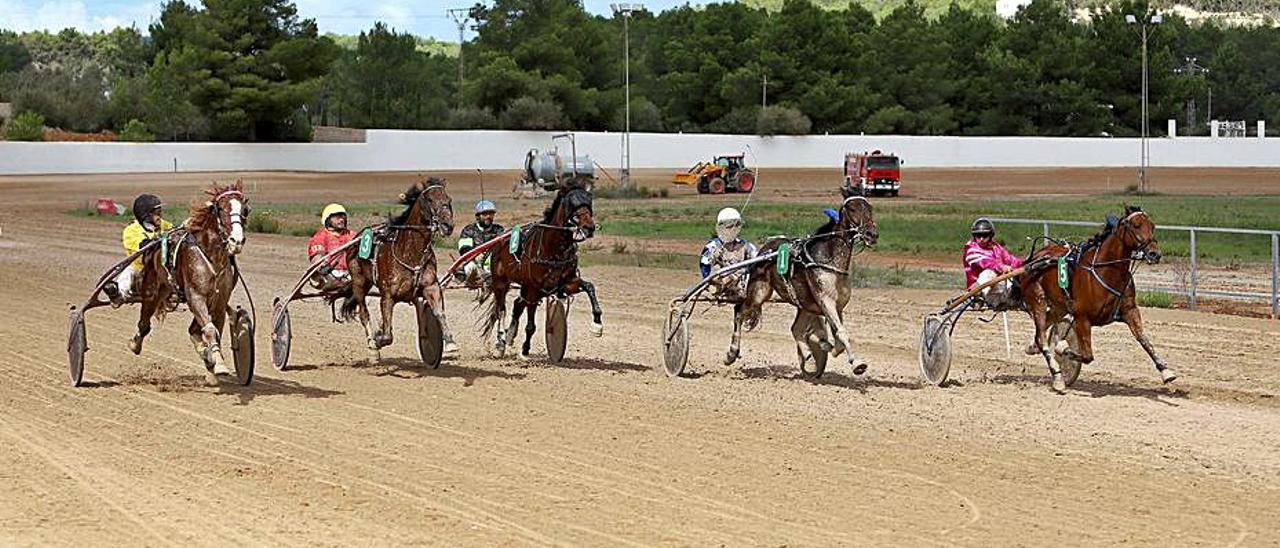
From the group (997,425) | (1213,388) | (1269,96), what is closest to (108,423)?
(997,425)

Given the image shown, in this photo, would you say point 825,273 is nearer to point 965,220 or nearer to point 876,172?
point 965,220

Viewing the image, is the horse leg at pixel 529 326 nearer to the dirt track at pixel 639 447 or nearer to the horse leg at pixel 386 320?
the dirt track at pixel 639 447

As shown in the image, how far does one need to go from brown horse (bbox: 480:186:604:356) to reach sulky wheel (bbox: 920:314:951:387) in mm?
2855

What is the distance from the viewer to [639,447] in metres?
11.6

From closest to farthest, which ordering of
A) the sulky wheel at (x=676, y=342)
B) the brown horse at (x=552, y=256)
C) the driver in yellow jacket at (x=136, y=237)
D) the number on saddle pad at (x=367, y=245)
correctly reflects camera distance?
1. the driver in yellow jacket at (x=136, y=237)
2. the number on saddle pad at (x=367, y=245)
3. the sulky wheel at (x=676, y=342)
4. the brown horse at (x=552, y=256)

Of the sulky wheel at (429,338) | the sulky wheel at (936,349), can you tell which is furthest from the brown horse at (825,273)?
the sulky wheel at (429,338)

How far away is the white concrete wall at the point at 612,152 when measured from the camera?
229 ft

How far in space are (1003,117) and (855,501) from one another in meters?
92.5

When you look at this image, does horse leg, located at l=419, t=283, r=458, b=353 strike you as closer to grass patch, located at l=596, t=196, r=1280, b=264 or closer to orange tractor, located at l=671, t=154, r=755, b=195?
grass patch, located at l=596, t=196, r=1280, b=264

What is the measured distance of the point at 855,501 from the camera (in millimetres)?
9844

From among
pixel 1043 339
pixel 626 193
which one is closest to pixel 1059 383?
pixel 1043 339

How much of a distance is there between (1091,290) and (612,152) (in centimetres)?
6940

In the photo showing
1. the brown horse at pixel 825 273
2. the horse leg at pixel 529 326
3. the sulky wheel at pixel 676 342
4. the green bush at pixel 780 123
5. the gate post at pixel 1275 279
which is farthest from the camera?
the green bush at pixel 780 123

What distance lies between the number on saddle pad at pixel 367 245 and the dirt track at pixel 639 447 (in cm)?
109
